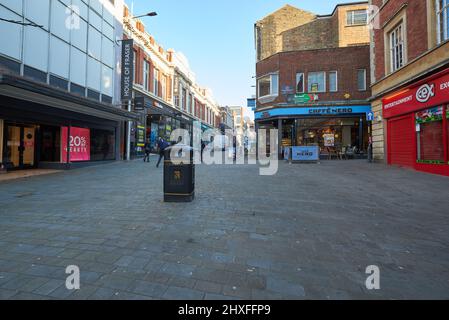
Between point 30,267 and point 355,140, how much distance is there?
22744 millimetres

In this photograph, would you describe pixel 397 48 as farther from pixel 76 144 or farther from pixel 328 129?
pixel 76 144

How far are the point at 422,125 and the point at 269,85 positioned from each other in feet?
44.6

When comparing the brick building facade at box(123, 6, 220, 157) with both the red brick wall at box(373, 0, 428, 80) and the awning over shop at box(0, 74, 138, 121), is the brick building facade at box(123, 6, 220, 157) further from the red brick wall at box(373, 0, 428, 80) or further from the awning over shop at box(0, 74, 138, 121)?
the red brick wall at box(373, 0, 428, 80)

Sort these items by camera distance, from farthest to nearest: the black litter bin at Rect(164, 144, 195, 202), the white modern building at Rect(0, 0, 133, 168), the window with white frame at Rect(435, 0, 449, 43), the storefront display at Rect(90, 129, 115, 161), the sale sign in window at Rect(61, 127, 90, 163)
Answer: the storefront display at Rect(90, 129, 115, 161) < the sale sign in window at Rect(61, 127, 90, 163) < the window with white frame at Rect(435, 0, 449, 43) < the white modern building at Rect(0, 0, 133, 168) < the black litter bin at Rect(164, 144, 195, 202)

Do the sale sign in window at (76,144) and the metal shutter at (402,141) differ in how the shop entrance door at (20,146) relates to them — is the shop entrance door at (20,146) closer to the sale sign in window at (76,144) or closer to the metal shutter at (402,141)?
the sale sign in window at (76,144)

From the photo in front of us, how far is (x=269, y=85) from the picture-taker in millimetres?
22688

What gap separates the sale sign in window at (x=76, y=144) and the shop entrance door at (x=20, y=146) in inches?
67.8

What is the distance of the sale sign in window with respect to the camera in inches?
521

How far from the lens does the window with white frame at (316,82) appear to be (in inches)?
834

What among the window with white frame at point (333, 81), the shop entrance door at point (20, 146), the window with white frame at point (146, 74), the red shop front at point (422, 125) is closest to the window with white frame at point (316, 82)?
the window with white frame at point (333, 81)

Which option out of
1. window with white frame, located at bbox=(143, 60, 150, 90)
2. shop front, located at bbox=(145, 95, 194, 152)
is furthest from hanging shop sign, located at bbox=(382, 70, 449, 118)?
window with white frame, located at bbox=(143, 60, 150, 90)

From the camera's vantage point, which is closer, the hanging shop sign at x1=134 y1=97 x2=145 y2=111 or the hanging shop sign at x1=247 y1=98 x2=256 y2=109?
the hanging shop sign at x1=134 y1=97 x2=145 y2=111

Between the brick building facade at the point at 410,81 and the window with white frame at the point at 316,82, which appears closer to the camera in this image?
the brick building facade at the point at 410,81
